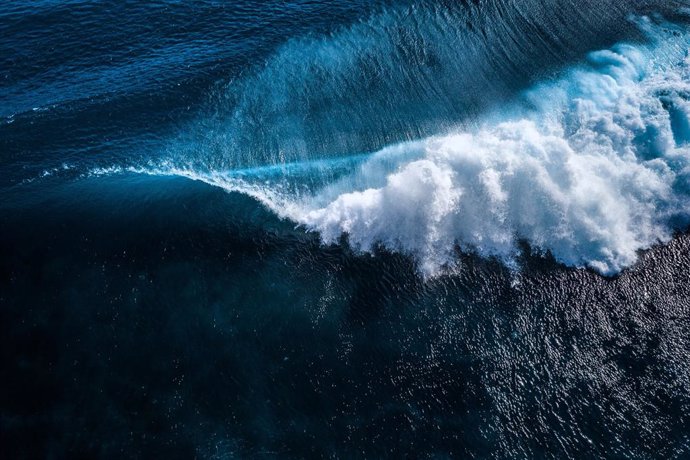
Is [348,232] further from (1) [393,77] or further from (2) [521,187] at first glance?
(1) [393,77]

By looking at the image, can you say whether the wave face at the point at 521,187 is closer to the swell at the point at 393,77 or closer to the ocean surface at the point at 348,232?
the ocean surface at the point at 348,232

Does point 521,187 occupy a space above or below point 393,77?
below

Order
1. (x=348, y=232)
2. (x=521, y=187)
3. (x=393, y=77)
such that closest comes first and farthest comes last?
1. (x=348, y=232)
2. (x=521, y=187)
3. (x=393, y=77)

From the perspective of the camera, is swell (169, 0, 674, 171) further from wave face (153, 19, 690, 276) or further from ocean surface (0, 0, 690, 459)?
wave face (153, 19, 690, 276)

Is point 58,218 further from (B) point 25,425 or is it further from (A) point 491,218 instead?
(A) point 491,218

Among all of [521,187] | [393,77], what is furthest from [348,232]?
[393,77]

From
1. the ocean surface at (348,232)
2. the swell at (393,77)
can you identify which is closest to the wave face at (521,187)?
the ocean surface at (348,232)

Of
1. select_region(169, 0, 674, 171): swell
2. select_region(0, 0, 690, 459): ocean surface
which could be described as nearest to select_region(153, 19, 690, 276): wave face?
select_region(0, 0, 690, 459): ocean surface
